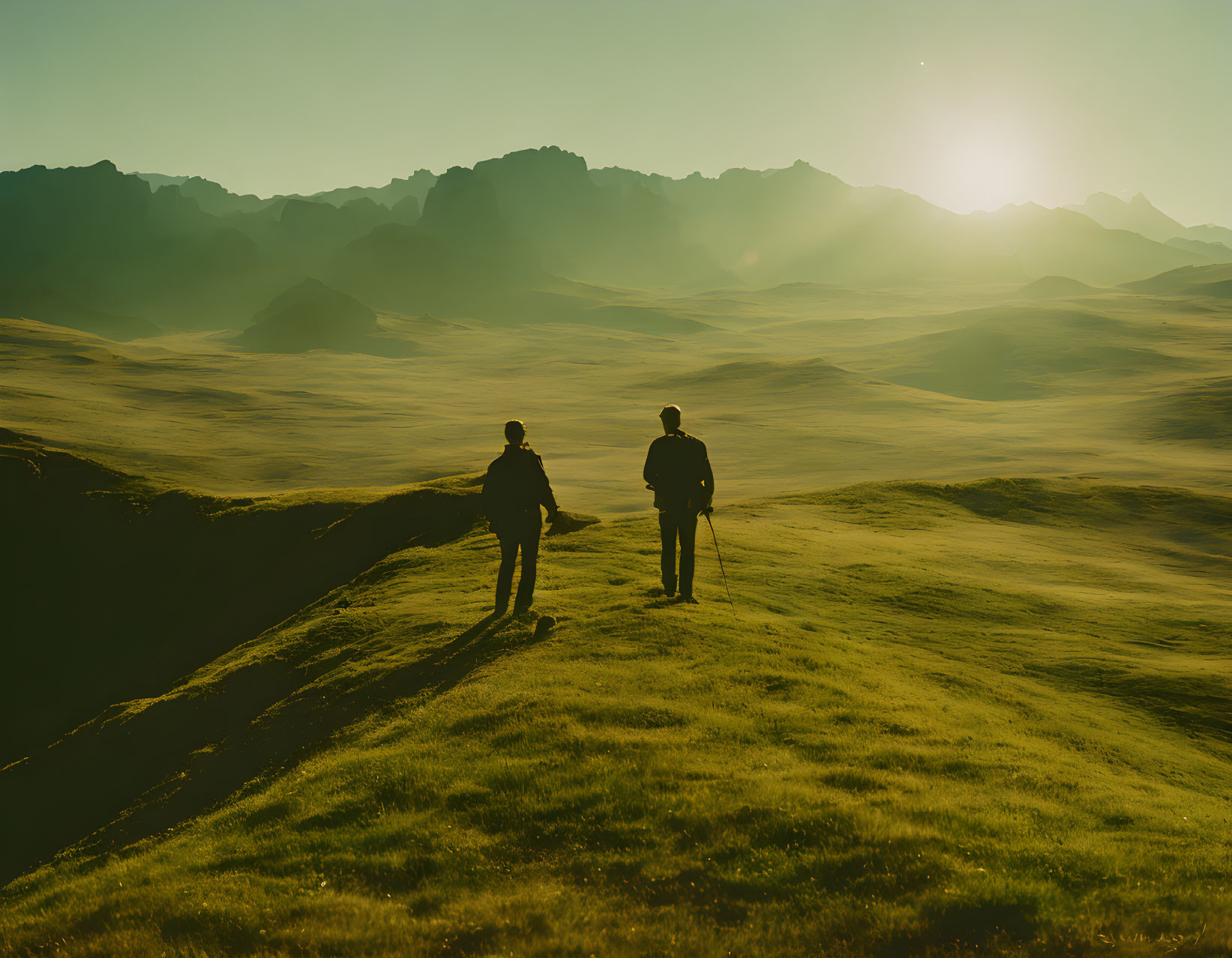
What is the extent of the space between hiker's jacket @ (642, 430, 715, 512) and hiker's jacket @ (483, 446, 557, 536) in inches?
69.1

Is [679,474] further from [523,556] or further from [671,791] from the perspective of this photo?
[671,791]

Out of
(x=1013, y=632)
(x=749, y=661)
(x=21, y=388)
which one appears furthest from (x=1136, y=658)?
(x=21, y=388)

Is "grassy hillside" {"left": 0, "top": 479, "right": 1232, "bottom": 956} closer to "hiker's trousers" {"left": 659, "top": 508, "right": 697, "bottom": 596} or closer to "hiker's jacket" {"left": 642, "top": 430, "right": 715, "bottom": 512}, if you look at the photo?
"hiker's trousers" {"left": 659, "top": 508, "right": 697, "bottom": 596}

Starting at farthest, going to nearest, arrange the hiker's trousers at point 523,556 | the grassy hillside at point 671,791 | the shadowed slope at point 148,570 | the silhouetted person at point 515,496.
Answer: the shadowed slope at point 148,570
the hiker's trousers at point 523,556
the silhouetted person at point 515,496
the grassy hillside at point 671,791

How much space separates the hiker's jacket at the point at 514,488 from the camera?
1316 cm

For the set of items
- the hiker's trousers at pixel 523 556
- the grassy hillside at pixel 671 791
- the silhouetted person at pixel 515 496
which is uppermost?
the silhouetted person at pixel 515 496

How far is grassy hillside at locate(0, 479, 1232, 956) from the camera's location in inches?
234

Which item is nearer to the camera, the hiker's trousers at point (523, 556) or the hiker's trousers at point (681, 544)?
the hiker's trousers at point (523, 556)

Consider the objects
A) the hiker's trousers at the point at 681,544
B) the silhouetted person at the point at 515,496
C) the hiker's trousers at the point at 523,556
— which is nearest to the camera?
the silhouetted person at the point at 515,496

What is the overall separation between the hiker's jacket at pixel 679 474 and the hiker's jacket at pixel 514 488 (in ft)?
5.76

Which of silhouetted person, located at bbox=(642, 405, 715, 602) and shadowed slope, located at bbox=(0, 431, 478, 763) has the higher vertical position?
silhouetted person, located at bbox=(642, 405, 715, 602)

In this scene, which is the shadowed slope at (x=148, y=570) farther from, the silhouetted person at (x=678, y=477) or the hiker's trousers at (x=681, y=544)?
the silhouetted person at (x=678, y=477)

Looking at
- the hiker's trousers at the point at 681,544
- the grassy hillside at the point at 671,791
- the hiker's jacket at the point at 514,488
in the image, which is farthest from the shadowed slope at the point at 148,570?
the hiker's trousers at the point at 681,544

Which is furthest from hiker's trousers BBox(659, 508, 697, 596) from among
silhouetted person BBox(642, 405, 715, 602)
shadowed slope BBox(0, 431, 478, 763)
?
shadowed slope BBox(0, 431, 478, 763)
